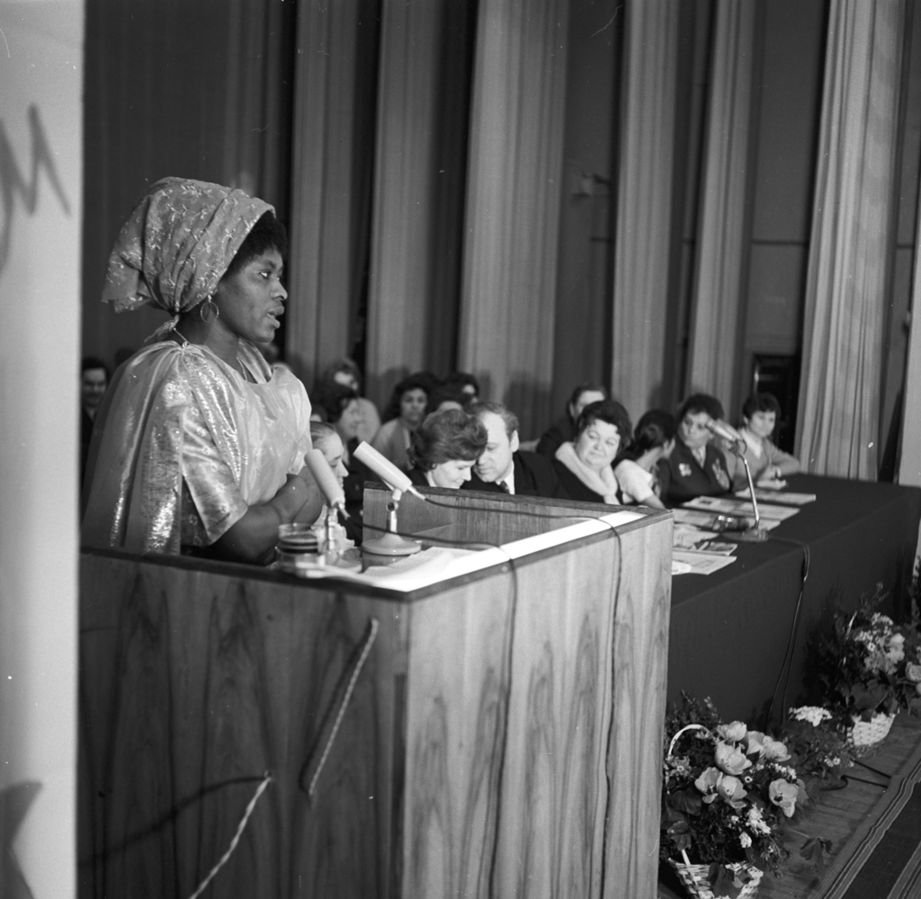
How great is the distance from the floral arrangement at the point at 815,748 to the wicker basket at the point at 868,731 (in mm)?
99

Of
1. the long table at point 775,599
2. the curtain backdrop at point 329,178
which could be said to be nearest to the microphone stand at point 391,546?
the long table at point 775,599

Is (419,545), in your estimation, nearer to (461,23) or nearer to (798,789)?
(798,789)

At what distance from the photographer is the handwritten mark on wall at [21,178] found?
1087 mm

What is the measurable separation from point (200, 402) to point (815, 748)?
7.19 feet

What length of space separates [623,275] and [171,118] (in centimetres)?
296

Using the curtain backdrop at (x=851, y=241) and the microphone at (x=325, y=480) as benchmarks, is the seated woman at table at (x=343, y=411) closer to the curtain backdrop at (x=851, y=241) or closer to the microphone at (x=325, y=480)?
the curtain backdrop at (x=851, y=241)

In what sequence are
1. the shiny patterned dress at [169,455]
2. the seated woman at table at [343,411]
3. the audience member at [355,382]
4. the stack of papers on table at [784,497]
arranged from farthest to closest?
the audience member at [355,382]
the seated woman at table at [343,411]
the stack of papers on table at [784,497]
the shiny patterned dress at [169,455]

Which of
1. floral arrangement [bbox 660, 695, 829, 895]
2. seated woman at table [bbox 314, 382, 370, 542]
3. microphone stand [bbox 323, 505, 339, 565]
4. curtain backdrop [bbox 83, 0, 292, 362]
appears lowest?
floral arrangement [bbox 660, 695, 829, 895]

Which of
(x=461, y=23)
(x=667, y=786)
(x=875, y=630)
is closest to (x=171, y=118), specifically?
(x=461, y=23)

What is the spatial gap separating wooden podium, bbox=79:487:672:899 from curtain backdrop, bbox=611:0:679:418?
600 centimetres

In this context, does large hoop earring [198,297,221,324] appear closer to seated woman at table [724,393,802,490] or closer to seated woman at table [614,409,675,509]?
seated woman at table [614,409,675,509]

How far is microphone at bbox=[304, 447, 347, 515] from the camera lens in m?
1.71

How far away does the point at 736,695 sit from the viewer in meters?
3.40

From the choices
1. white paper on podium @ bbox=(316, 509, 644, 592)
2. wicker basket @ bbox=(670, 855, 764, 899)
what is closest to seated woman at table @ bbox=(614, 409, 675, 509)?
wicker basket @ bbox=(670, 855, 764, 899)
